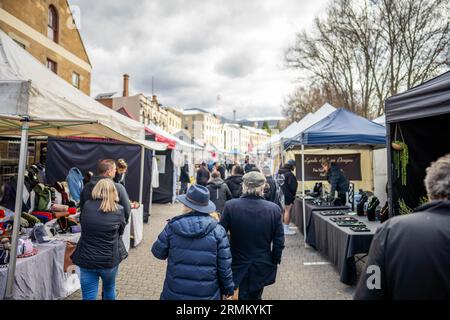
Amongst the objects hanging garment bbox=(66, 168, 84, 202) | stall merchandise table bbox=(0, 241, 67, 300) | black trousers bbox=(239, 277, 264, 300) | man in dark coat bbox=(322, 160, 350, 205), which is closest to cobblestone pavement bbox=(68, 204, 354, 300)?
stall merchandise table bbox=(0, 241, 67, 300)

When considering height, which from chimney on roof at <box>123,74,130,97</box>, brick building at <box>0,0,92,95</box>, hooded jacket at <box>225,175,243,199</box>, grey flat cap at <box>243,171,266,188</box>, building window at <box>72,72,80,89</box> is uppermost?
chimney on roof at <box>123,74,130,97</box>

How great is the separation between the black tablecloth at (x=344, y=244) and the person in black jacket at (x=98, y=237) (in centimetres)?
341

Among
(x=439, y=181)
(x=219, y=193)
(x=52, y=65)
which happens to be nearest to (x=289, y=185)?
(x=219, y=193)

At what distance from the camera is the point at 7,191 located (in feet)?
14.5

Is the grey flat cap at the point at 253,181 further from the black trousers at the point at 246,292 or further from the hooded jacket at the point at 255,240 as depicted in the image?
the black trousers at the point at 246,292

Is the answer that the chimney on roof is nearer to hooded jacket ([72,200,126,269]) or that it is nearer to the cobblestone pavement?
the cobblestone pavement

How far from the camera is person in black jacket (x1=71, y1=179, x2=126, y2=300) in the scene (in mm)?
2865

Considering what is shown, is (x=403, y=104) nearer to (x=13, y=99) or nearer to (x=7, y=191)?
(x=13, y=99)

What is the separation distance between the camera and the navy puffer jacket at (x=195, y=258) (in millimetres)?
2205

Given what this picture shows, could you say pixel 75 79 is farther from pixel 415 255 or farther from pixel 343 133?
pixel 415 255

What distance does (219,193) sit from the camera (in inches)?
236

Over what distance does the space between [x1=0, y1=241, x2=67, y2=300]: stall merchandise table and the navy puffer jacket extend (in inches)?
73.3

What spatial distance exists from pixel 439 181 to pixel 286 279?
371cm
